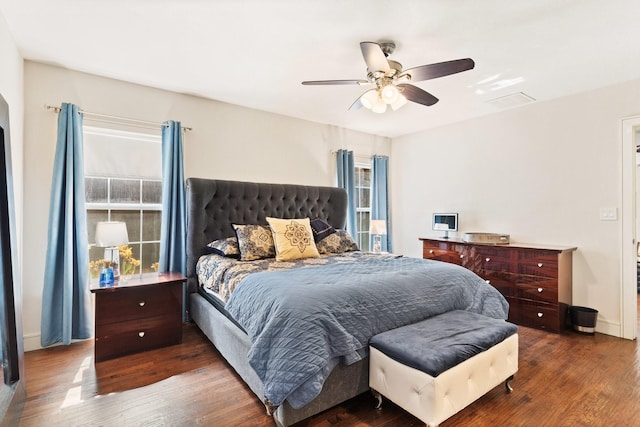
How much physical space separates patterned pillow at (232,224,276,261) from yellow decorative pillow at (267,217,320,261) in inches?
3.4

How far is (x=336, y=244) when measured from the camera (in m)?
3.77

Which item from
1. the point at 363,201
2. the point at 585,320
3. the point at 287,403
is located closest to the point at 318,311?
the point at 287,403

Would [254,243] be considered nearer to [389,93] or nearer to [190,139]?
[190,139]

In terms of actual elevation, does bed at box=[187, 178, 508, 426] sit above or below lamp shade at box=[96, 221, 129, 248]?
below

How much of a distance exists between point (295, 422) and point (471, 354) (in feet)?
3.58

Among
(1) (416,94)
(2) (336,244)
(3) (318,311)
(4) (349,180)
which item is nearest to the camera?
(3) (318,311)

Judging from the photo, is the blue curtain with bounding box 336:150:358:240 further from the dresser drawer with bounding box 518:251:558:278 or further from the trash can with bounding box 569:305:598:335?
the trash can with bounding box 569:305:598:335

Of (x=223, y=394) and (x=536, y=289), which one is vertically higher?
(x=536, y=289)

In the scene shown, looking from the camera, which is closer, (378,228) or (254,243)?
(254,243)

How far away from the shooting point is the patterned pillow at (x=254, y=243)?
126 inches

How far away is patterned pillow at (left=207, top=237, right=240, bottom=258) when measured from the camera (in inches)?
128

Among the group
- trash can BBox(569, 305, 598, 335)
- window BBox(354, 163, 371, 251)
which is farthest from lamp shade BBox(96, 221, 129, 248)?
trash can BBox(569, 305, 598, 335)

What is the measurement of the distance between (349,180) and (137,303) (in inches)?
128

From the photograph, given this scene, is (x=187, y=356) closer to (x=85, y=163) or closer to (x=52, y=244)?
(x=52, y=244)
